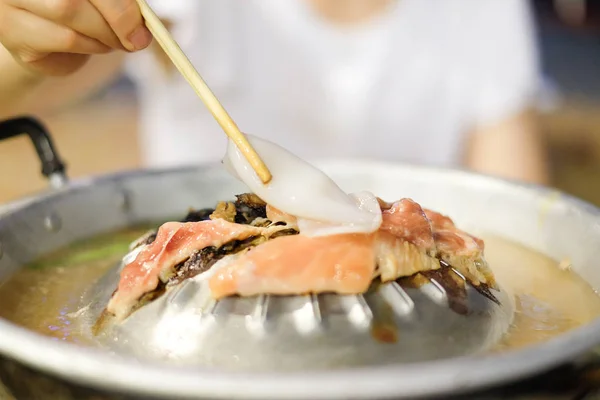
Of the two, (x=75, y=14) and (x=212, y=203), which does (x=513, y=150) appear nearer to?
(x=212, y=203)

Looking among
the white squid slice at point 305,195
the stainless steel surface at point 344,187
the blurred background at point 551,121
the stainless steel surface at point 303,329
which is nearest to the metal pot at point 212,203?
the stainless steel surface at point 344,187

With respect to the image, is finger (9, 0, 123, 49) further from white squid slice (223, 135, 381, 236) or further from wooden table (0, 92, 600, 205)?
wooden table (0, 92, 600, 205)

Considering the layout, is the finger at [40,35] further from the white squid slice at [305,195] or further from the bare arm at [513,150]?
the bare arm at [513,150]

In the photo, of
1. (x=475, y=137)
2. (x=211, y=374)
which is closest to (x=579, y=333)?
(x=211, y=374)

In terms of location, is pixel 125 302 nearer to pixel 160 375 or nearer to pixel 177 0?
pixel 160 375

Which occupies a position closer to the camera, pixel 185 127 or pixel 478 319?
pixel 478 319

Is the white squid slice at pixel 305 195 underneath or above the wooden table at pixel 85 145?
above
